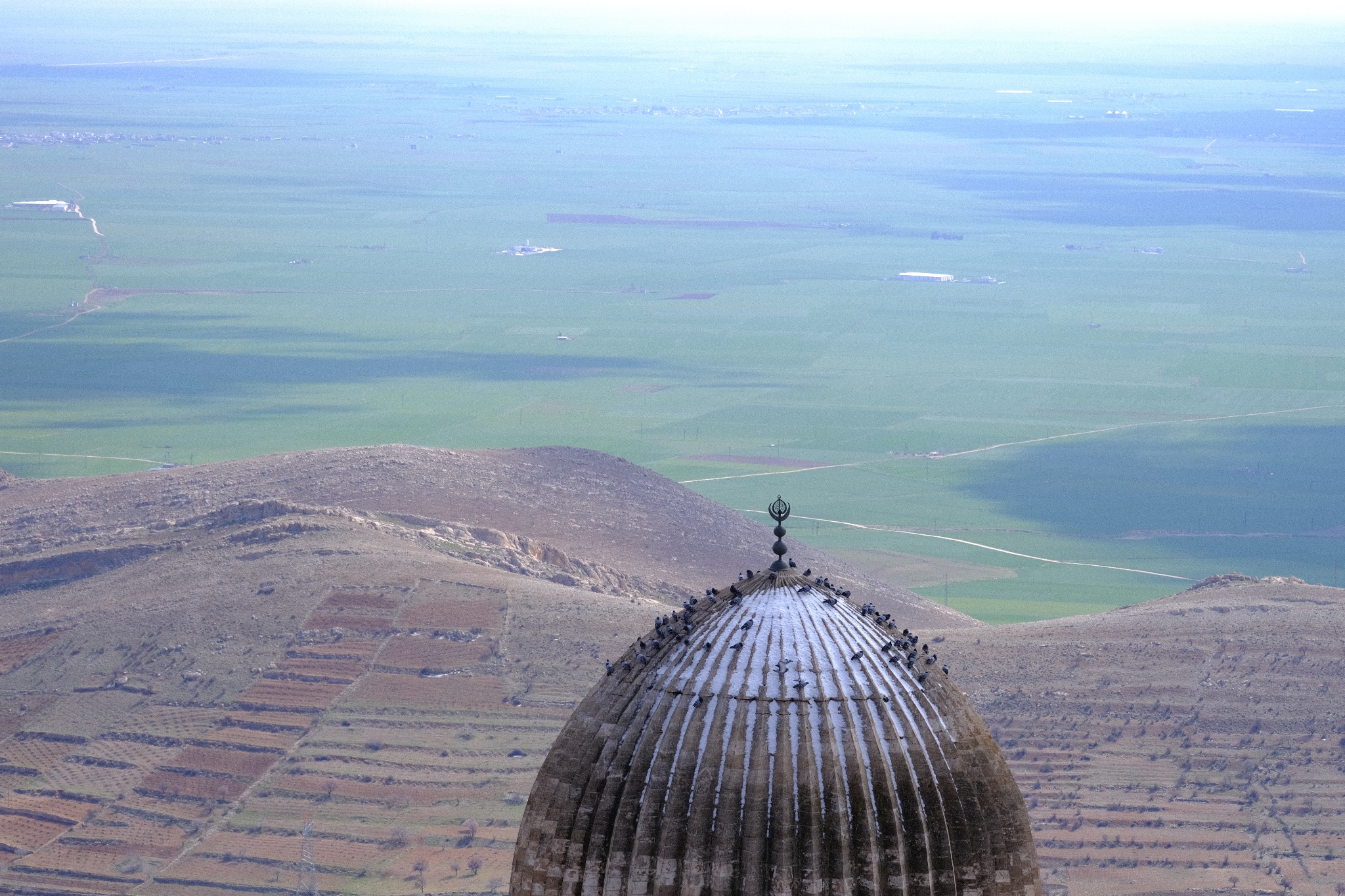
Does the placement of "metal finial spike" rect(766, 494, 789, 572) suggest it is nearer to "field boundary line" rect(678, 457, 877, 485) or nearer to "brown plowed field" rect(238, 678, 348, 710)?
"brown plowed field" rect(238, 678, 348, 710)

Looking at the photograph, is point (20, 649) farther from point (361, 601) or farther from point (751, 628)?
point (751, 628)

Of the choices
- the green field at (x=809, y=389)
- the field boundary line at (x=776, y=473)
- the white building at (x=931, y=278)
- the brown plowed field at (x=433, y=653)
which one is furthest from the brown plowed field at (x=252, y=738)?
the white building at (x=931, y=278)

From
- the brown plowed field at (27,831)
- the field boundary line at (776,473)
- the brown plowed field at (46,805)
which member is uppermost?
the field boundary line at (776,473)

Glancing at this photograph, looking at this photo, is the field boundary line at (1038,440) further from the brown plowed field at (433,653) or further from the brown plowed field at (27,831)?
the brown plowed field at (27,831)

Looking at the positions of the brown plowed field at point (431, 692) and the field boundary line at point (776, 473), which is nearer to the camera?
the brown plowed field at point (431, 692)

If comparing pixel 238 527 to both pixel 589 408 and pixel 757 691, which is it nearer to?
pixel 757 691

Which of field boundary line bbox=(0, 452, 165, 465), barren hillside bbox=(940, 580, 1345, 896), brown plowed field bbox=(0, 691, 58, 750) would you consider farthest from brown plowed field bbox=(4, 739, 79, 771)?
field boundary line bbox=(0, 452, 165, 465)

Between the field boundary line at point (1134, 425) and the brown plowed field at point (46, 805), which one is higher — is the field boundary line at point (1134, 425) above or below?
above

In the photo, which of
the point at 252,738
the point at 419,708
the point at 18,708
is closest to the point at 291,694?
the point at 252,738
